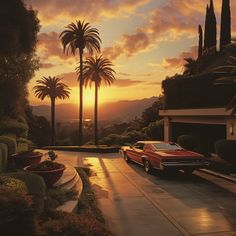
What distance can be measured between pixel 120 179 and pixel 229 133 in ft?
27.3

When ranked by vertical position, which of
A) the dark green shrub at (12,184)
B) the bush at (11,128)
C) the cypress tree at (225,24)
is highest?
the cypress tree at (225,24)

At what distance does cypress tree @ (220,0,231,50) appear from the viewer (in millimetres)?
47094

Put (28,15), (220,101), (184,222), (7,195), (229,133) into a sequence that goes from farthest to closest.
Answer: (220,101), (229,133), (28,15), (184,222), (7,195)

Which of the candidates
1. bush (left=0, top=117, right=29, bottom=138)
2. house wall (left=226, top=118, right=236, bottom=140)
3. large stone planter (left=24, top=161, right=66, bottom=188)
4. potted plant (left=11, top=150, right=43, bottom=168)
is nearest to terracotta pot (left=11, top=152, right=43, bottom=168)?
potted plant (left=11, top=150, right=43, bottom=168)

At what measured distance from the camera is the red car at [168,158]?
15617mm

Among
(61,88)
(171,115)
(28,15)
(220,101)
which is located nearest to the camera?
(28,15)

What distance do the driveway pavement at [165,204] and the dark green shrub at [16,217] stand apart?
3533mm

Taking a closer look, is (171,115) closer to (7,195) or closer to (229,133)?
(229,133)

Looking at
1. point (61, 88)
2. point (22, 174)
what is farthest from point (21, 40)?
point (61, 88)

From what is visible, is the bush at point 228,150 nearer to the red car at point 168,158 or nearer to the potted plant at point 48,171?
the red car at point 168,158

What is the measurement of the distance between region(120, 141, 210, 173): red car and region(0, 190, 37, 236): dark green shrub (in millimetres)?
10800

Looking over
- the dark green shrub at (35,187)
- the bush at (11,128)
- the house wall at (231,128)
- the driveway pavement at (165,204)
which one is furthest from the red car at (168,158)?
the dark green shrub at (35,187)

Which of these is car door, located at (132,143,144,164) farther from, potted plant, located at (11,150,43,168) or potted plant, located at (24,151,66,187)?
potted plant, located at (24,151,66,187)

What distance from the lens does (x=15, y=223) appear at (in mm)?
5031
